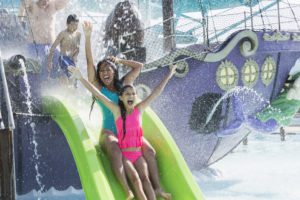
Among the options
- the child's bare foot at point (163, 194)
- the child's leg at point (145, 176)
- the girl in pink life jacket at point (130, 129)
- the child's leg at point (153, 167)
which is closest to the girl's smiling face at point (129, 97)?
the girl in pink life jacket at point (130, 129)

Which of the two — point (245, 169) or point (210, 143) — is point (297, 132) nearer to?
point (245, 169)

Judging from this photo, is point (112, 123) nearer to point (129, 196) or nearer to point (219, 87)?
point (129, 196)

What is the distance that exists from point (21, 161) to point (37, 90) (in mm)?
830

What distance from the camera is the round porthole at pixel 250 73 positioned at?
783 centimetres

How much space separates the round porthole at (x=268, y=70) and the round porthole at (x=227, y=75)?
519 millimetres

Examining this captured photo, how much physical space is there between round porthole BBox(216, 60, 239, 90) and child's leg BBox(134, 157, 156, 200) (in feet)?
9.71

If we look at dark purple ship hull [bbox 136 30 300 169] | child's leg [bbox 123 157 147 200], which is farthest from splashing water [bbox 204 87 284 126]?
child's leg [bbox 123 157 147 200]

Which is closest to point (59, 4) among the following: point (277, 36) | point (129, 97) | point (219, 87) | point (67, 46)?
point (67, 46)

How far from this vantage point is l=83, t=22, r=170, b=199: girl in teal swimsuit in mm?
4828

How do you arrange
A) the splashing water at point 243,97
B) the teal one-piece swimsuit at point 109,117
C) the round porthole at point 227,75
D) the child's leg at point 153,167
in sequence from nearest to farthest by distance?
the child's leg at point 153,167 → the teal one-piece swimsuit at point 109,117 → the round porthole at point 227,75 → the splashing water at point 243,97

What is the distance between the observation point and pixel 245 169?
32.2ft

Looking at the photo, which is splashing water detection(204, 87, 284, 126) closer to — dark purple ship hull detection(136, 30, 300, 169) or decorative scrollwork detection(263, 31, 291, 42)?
dark purple ship hull detection(136, 30, 300, 169)

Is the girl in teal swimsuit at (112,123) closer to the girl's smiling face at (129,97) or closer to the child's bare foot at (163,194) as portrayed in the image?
the child's bare foot at (163,194)

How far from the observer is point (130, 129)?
194 inches
